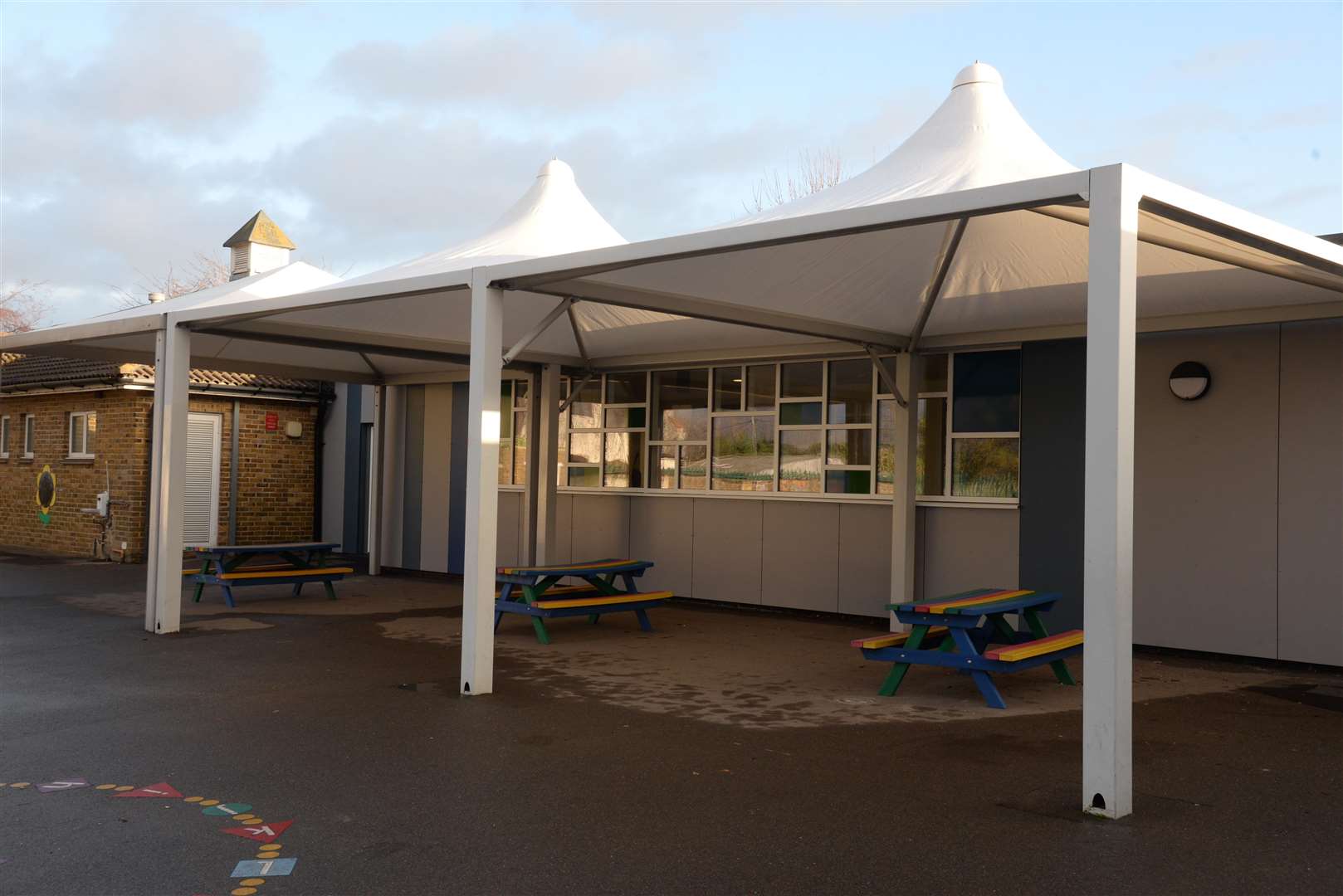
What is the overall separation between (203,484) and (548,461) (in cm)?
723

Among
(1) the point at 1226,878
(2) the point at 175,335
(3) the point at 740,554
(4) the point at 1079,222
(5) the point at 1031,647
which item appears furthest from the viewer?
(3) the point at 740,554

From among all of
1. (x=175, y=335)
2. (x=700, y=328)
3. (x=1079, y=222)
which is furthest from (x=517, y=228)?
(x=1079, y=222)

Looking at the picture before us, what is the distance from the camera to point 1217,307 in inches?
326

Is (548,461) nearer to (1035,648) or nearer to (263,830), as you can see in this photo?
(1035,648)

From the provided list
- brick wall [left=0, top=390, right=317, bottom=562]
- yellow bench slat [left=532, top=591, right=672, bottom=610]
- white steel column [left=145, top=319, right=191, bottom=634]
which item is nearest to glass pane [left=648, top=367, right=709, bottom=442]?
yellow bench slat [left=532, top=591, right=672, bottom=610]

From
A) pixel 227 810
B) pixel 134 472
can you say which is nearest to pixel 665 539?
pixel 227 810

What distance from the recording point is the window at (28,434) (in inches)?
752

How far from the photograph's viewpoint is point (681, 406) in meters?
12.7

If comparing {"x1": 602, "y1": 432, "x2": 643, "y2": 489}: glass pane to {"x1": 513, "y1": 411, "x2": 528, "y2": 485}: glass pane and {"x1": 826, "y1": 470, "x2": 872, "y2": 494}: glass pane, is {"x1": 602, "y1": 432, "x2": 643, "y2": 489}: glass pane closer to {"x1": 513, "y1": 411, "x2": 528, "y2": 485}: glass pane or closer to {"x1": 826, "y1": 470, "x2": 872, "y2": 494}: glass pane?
{"x1": 513, "y1": 411, "x2": 528, "y2": 485}: glass pane

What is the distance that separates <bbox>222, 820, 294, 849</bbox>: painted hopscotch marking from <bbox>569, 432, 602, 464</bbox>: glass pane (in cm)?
895

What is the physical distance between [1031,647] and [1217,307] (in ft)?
9.71

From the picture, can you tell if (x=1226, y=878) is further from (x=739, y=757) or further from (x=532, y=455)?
(x=532, y=455)

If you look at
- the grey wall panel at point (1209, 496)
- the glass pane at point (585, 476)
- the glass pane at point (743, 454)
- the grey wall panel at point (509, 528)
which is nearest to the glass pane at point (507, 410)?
the grey wall panel at point (509, 528)

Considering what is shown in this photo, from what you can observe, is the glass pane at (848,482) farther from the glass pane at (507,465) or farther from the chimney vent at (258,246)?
the chimney vent at (258,246)
